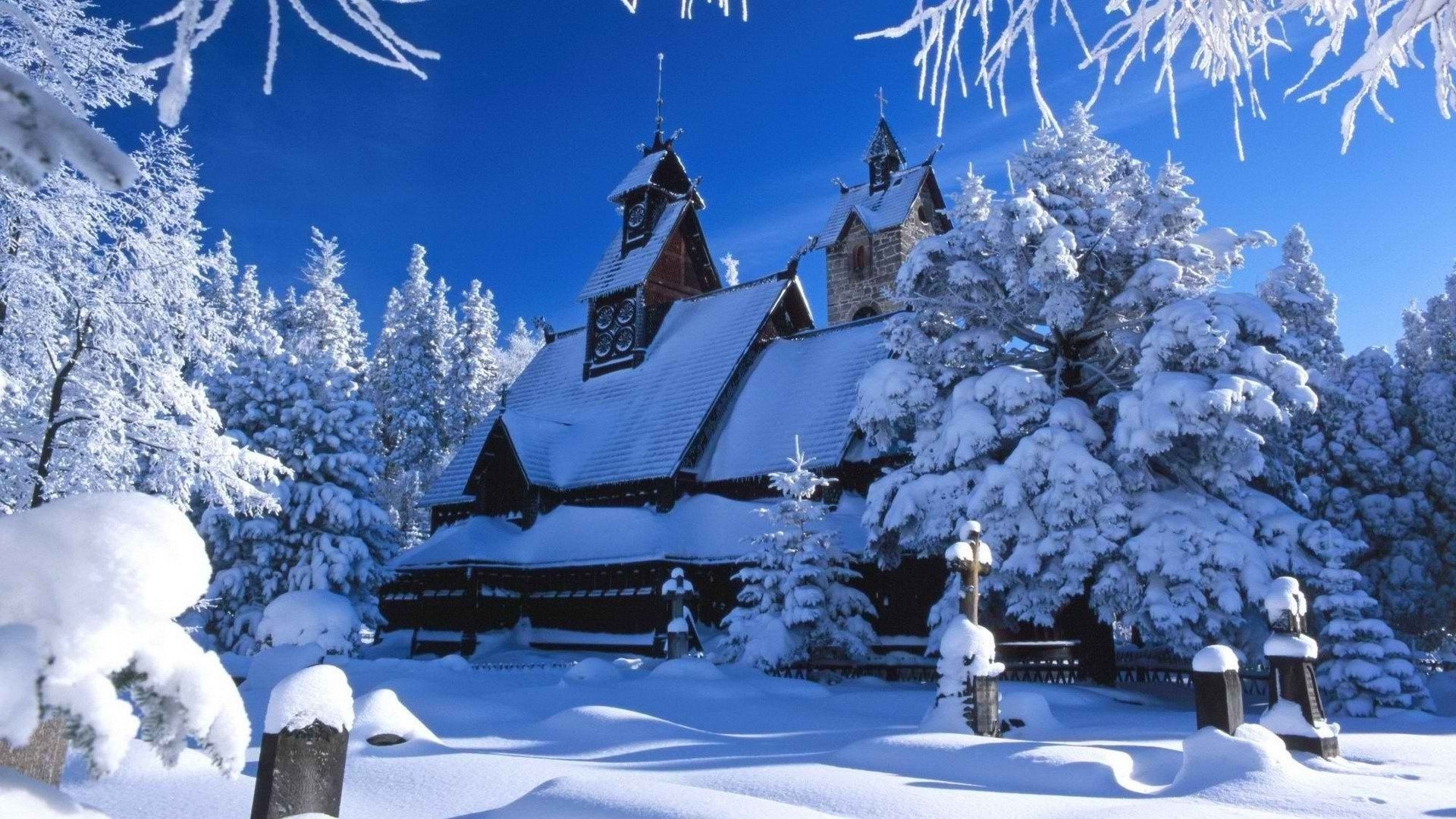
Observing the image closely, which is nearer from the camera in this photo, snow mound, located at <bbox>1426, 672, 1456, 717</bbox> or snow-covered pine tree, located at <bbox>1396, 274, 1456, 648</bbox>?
snow mound, located at <bbox>1426, 672, 1456, 717</bbox>

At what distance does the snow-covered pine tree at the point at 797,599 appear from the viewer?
54.5 feet

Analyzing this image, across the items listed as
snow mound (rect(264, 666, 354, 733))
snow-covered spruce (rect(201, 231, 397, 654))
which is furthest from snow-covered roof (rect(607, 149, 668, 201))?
snow mound (rect(264, 666, 354, 733))

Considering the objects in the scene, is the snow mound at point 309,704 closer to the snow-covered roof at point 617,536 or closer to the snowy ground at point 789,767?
the snowy ground at point 789,767

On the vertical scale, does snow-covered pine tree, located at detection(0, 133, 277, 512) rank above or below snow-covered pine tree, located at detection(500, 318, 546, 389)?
below

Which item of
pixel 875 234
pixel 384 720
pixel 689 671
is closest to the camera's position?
pixel 384 720

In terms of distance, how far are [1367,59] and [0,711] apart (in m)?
3.48

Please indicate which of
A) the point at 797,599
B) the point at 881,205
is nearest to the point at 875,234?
the point at 881,205

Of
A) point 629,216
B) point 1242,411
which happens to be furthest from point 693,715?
point 629,216

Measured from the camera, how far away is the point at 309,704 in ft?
10.6

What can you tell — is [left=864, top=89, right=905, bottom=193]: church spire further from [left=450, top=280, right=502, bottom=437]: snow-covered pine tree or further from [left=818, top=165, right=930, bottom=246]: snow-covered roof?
[left=450, top=280, right=502, bottom=437]: snow-covered pine tree

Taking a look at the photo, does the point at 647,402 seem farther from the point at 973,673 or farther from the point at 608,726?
the point at 973,673

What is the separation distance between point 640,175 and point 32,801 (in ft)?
108

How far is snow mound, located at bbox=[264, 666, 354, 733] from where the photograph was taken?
3.19 meters

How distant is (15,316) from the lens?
959 cm
